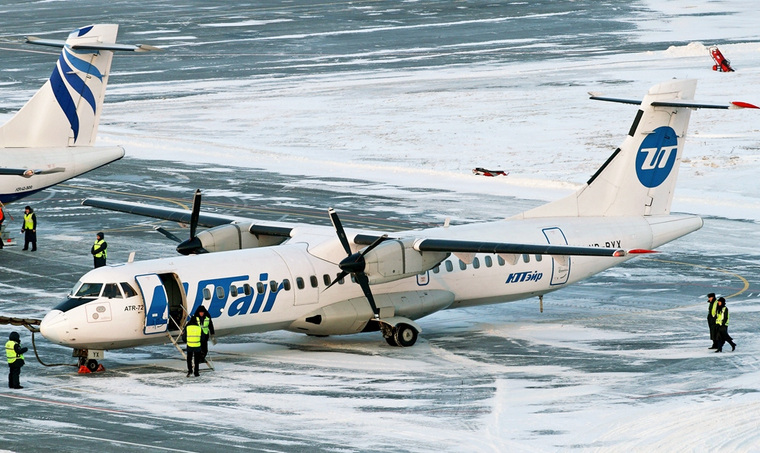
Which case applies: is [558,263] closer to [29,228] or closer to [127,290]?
[127,290]

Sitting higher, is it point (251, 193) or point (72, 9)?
point (72, 9)

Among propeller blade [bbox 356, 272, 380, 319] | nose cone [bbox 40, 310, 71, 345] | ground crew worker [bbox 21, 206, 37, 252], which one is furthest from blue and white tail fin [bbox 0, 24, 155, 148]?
propeller blade [bbox 356, 272, 380, 319]

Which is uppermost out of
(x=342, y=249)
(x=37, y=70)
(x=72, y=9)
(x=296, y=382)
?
(x=72, y=9)

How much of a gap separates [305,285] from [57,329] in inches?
229

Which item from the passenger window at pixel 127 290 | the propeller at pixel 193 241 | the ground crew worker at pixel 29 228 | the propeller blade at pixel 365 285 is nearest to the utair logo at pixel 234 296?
the passenger window at pixel 127 290

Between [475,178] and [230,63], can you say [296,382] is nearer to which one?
[475,178]

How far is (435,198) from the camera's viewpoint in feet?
156

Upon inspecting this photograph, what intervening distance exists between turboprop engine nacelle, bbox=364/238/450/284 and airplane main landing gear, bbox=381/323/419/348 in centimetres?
145

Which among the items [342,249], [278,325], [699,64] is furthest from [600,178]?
[699,64]

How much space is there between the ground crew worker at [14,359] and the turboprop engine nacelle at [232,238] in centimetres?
672

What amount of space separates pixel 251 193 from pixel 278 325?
70.9 ft

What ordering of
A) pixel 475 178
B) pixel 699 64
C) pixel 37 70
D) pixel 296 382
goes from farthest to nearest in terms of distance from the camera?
pixel 37 70, pixel 699 64, pixel 475 178, pixel 296 382

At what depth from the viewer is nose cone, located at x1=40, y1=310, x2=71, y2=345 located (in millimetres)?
24422

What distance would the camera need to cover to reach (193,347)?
973 inches
